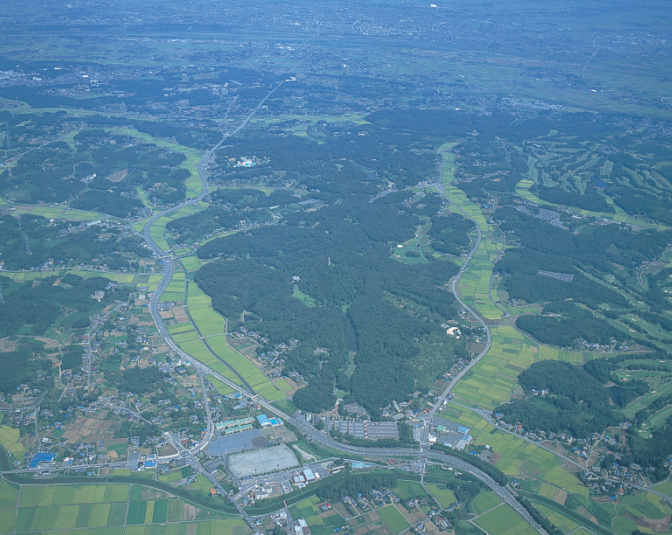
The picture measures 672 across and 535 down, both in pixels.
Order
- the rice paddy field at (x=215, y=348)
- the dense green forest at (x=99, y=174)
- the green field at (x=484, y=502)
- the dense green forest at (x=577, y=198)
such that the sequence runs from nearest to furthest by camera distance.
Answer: the green field at (x=484, y=502) → the rice paddy field at (x=215, y=348) → the dense green forest at (x=99, y=174) → the dense green forest at (x=577, y=198)

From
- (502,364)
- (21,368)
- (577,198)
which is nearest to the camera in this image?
(21,368)

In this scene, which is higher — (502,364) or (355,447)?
(355,447)

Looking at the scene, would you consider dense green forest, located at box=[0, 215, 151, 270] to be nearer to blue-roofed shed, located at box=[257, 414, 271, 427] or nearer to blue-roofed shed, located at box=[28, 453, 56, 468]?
blue-roofed shed, located at box=[28, 453, 56, 468]

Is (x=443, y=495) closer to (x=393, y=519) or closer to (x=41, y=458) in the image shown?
(x=393, y=519)

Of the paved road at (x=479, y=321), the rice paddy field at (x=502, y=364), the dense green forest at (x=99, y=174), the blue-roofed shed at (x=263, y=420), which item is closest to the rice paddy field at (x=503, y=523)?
the paved road at (x=479, y=321)

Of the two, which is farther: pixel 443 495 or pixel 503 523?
pixel 443 495

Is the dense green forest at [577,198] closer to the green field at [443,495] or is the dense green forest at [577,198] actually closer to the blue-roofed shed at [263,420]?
the green field at [443,495]

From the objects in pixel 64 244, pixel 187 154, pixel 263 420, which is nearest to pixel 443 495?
pixel 263 420
